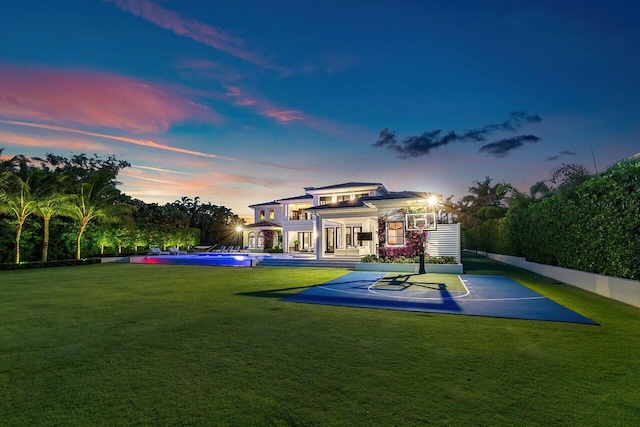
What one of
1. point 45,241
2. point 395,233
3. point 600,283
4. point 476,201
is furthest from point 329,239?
point 476,201

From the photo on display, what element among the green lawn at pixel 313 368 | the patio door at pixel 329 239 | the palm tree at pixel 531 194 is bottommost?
the green lawn at pixel 313 368

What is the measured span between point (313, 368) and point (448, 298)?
651 cm

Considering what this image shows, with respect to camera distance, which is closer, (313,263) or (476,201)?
(313,263)

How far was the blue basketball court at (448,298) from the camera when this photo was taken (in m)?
7.44

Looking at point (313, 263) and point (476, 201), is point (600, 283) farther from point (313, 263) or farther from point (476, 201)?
point (476, 201)

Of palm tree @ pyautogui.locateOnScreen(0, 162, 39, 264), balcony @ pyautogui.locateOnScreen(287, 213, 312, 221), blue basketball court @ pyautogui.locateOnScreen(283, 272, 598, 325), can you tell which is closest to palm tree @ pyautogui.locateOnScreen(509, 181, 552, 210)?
blue basketball court @ pyautogui.locateOnScreen(283, 272, 598, 325)

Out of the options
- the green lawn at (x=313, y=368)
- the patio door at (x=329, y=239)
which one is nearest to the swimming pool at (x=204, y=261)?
the patio door at (x=329, y=239)

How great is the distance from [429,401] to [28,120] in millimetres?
24932

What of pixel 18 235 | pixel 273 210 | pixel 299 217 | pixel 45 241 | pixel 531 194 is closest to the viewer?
pixel 18 235

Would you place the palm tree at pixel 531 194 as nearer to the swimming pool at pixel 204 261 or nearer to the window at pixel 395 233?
the window at pixel 395 233

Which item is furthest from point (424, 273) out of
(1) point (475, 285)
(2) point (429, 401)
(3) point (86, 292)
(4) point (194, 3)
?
(4) point (194, 3)

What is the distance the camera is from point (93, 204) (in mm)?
24203

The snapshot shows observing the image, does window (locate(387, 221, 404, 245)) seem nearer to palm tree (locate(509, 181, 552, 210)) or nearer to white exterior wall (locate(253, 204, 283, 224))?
palm tree (locate(509, 181, 552, 210))

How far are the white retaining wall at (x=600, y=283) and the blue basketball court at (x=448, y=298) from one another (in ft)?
6.20
